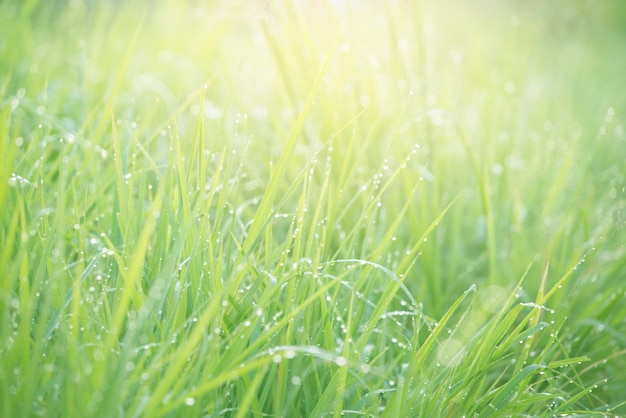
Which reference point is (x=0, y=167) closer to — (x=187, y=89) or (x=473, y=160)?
(x=473, y=160)

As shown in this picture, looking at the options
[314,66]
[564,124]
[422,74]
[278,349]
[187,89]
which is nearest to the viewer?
[278,349]

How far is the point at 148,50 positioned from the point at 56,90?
85cm

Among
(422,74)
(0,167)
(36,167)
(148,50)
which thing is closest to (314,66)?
(422,74)

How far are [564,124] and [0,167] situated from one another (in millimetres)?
1848

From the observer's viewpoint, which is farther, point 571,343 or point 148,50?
point 148,50

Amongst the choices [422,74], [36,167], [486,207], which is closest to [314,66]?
[422,74]

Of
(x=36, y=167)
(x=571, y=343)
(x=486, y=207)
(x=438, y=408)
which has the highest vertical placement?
(x=36, y=167)

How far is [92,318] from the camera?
830 millimetres

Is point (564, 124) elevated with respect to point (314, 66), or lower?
lower

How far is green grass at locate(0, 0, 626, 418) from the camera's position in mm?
776

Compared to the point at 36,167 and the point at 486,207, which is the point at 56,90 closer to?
the point at 36,167

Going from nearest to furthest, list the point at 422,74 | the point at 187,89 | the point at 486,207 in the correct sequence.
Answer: the point at 486,207
the point at 422,74
the point at 187,89

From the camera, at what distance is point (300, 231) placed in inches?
35.3

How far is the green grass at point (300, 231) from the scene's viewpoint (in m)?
0.78
